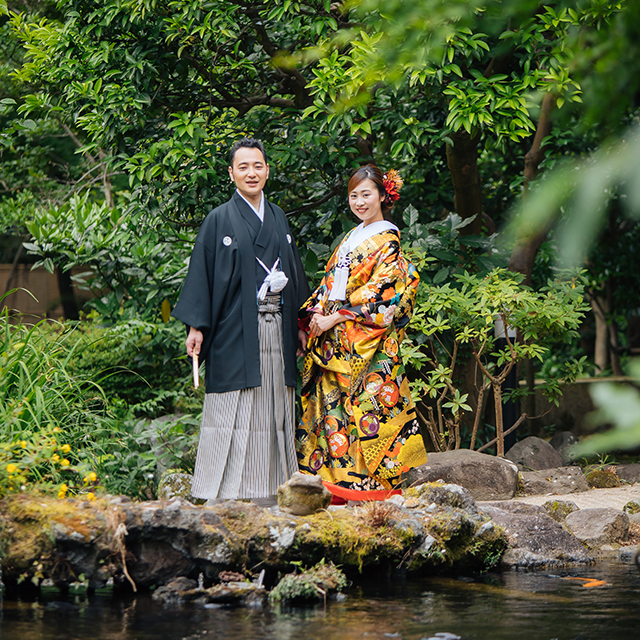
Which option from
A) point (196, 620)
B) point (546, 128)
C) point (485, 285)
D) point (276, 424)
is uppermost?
point (546, 128)

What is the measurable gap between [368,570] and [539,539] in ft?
3.06

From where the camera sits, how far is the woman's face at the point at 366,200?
14.9 feet

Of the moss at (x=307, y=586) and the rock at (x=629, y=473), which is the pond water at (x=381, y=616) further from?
the rock at (x=629, y=473)

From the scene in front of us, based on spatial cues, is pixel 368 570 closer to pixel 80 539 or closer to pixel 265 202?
pixel 80 539

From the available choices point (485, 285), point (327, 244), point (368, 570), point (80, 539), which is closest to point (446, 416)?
point (485, 285)

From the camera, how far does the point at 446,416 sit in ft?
20.4

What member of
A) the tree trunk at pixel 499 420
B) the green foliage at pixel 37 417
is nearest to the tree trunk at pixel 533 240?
the tree trunk at pixel 499 420

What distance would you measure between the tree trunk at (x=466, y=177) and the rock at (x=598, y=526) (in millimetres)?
2510

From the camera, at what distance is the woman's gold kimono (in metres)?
4.44

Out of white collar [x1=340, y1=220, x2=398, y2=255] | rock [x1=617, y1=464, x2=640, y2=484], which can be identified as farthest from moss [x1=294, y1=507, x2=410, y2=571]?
rock [x1=617, y1=464, x2=640, y2=484]

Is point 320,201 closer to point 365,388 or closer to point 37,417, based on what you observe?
point 365,388

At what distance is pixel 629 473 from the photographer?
6.16m

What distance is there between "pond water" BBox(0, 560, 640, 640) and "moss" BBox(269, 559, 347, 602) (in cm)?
8

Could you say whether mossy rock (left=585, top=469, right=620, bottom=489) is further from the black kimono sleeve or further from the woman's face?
the black kimono sleeve
